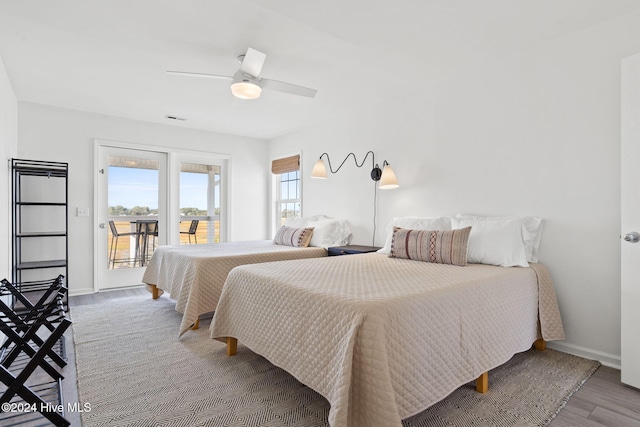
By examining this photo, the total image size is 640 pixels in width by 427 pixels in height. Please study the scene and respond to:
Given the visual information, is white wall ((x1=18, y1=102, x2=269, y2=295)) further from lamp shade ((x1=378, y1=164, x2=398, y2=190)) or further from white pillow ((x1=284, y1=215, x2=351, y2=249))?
lamp shade ((x1=378, y1=164, x2=398, y2=190))

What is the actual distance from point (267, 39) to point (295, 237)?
2275 millimetres

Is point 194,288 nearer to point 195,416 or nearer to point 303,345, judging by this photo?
point 195,416

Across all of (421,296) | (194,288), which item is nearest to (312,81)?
(194,288)

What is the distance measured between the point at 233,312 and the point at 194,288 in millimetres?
746

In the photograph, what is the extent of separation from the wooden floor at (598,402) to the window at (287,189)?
11.8 feet

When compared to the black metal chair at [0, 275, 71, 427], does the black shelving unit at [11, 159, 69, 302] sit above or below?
above

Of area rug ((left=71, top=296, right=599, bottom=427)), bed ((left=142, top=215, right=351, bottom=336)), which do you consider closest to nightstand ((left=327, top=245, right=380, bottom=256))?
bed ((left=142, top=215, right=351, bottom=336))

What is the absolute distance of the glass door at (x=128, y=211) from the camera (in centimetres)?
439

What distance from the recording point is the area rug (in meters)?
1.66

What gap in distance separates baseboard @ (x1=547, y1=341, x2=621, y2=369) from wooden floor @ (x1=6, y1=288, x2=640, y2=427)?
0.06 meters

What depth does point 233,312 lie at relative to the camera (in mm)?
2277

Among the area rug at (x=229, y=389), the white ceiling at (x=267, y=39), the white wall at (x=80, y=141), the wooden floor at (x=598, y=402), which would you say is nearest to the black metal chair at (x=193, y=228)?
the white wall at (x=80, y=141)

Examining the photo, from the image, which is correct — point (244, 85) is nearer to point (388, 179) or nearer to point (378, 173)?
point (388, 179)

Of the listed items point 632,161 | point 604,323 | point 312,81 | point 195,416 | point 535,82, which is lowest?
point 195,416
